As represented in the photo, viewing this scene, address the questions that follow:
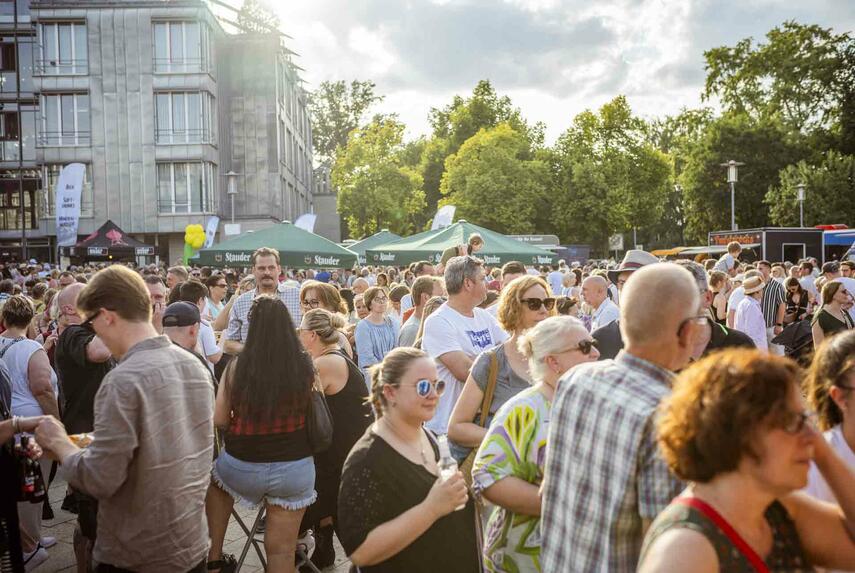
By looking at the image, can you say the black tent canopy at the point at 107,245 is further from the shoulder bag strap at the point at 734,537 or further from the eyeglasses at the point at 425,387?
the shoulder bag strap at the point at 734,537

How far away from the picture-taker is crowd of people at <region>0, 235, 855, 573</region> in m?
1.75

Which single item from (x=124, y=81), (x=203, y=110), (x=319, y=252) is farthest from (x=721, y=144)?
(x=319, y=252)

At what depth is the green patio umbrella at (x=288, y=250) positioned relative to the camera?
46.8 ft

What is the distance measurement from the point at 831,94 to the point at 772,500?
51697mm

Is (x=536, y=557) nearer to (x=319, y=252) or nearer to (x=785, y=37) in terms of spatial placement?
(x=319, y=252)

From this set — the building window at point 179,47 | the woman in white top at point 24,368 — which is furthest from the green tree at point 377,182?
the woman in white top at point 24,368

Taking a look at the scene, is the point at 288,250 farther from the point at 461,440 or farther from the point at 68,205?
the point at 68,205

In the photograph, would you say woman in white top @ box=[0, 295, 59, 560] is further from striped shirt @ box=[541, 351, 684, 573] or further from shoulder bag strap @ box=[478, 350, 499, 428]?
striped shirt @ box=[541, 351, 684, 573]

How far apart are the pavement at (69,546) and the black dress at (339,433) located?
556 mm

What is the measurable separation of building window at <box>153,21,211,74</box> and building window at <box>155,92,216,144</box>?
4.30 ft

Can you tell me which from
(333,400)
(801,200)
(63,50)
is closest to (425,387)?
(333,400)

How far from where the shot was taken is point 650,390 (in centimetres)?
219

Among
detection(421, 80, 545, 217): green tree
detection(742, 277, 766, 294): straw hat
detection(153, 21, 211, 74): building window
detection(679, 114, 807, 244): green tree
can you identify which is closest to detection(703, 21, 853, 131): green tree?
detection(679, 114, 807, 244): green tree

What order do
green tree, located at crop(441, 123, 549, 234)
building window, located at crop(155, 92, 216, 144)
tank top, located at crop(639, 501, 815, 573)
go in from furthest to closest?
green tree, located at crop(441, 123, 549, 234) < building window, located at crop(155, 92, 216, 144) < tank top, located at crop(639, 501, 815, 573)
